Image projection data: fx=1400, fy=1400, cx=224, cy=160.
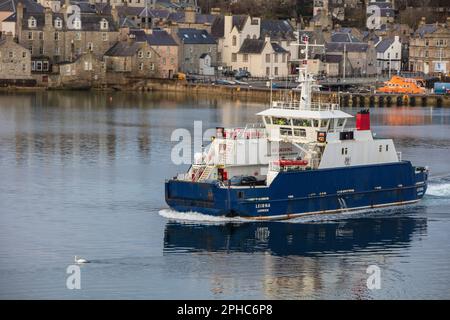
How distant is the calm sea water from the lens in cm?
3372

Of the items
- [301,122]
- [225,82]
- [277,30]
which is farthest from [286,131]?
[277,30]

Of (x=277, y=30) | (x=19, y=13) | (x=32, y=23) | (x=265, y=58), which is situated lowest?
(x=265, y=58)

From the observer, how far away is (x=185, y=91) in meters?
92.9

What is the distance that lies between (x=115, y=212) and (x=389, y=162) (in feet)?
29.1

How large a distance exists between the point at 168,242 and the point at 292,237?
357cm

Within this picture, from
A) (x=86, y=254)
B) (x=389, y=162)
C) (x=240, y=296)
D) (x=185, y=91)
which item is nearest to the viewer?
(x=240, y=296)

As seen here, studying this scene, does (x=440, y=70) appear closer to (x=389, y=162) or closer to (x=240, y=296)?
(x=389, y=162)

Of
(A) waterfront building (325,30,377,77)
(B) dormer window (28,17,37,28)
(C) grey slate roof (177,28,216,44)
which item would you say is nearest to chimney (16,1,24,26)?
(B) dormer window (28,17,37,28)

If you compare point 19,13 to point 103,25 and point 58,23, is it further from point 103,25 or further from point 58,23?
point 103,25

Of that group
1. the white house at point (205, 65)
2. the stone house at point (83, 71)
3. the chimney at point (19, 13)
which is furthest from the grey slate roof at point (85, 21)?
the white house at point (205, 65)

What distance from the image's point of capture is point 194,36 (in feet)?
333

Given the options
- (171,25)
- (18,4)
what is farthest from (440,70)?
(18,4)

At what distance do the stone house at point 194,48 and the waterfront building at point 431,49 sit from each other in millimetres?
16457

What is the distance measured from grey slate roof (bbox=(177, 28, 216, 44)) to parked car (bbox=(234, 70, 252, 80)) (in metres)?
3.61
